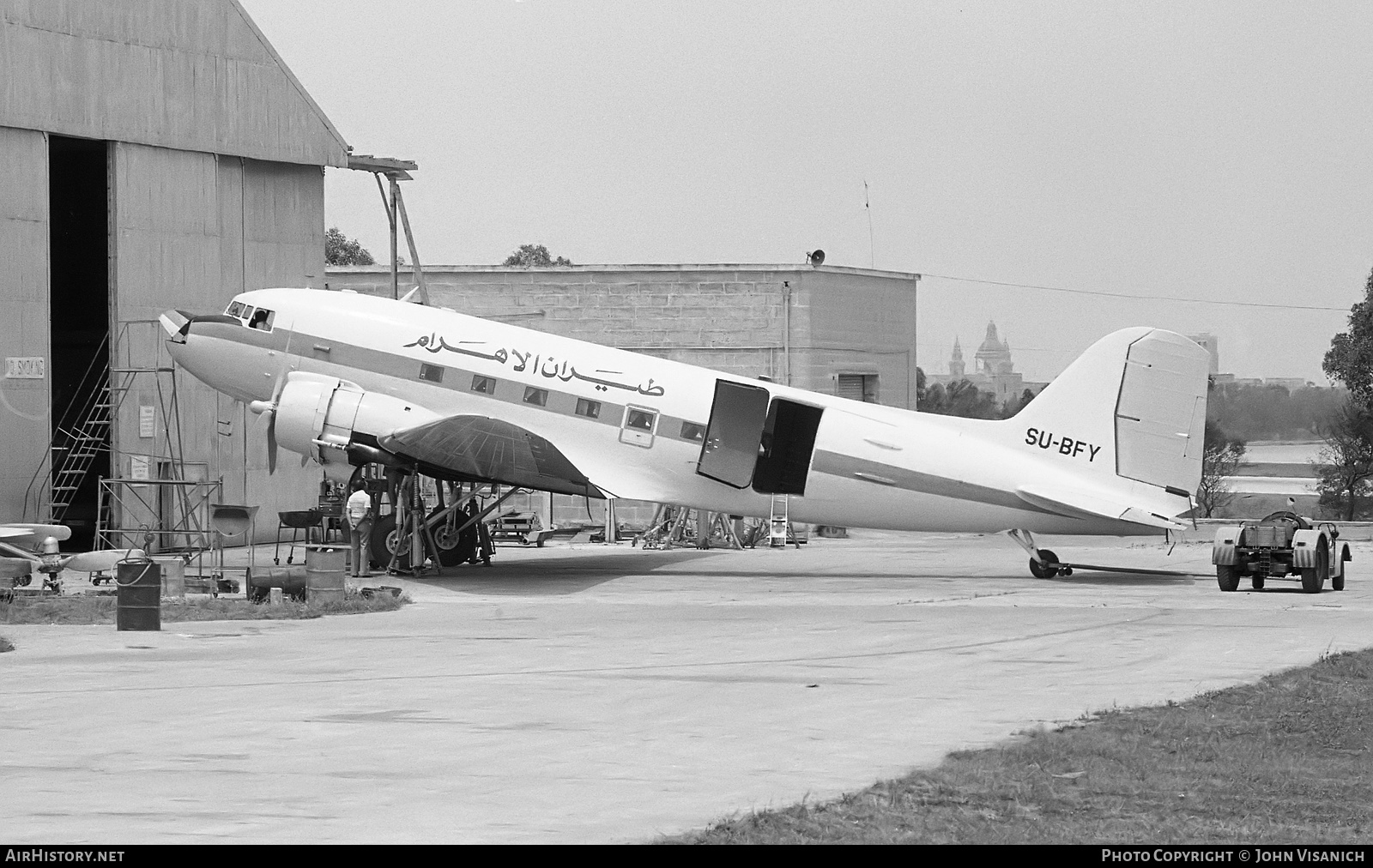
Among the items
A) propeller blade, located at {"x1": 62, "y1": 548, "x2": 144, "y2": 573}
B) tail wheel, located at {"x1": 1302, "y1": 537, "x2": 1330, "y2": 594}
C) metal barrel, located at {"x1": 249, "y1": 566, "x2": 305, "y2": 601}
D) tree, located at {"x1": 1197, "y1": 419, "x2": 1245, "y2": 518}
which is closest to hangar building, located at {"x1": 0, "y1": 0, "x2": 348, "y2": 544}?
propeller blade, located at {"x1": 62, "y1": 548, "x2": 144, "y2": 573}

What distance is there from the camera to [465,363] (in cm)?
2834

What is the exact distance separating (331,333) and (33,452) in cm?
930

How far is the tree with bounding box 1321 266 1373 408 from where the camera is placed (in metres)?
62.6

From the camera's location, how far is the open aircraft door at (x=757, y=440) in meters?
28.0

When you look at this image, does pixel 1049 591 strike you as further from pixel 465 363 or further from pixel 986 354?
pixel 986 354

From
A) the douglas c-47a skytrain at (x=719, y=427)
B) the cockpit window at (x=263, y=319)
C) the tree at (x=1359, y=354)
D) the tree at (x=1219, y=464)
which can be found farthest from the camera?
the tree at (x=1219, y=464)

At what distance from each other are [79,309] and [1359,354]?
163 feet

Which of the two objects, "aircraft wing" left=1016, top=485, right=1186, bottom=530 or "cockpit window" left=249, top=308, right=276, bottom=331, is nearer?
"aircraft wing" left=1016, top=485, right=1186, bottom=530

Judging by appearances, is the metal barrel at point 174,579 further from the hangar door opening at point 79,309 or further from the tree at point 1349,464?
the tree at point 1349,464

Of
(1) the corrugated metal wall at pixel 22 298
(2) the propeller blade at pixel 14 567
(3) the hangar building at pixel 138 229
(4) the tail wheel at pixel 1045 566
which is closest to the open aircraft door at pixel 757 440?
(4) the tail wheel at pixel 1045 566

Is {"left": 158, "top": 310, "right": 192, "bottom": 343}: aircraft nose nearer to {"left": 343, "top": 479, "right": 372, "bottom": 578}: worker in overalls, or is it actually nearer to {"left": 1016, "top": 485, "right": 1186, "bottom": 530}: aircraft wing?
{"left": 343, "top": 479, "right": 372, "bottom": 578}: worker in overalls

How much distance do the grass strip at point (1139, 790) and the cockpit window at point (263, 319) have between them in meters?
20.5

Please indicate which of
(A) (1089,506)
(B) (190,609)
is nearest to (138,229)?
(B) (190,609)

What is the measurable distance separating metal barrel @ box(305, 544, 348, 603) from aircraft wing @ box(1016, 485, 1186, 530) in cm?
1225
